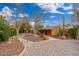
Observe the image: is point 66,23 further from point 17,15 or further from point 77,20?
point 17,15

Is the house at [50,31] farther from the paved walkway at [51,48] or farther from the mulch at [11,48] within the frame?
the mulch at [11,48]

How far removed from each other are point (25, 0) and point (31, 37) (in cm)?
34

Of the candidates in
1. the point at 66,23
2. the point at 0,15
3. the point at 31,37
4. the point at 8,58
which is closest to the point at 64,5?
the point at 66,23

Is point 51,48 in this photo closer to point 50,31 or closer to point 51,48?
point 51,48

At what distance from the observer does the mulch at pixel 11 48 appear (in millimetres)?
1500

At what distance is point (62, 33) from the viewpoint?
153cm

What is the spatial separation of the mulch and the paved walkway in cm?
5

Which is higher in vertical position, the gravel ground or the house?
the house

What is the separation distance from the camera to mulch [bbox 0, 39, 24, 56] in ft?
4.92

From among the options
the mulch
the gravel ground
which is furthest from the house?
the mulch

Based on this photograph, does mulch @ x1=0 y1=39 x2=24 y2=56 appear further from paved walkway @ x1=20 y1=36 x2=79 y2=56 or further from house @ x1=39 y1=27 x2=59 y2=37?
house @ x1=39 y1=27 x2=59 y2=37

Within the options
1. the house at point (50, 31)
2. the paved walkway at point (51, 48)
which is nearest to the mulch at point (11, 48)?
the paved walkway at point (51, 48)

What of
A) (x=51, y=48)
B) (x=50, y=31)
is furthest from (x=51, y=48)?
(x=50, y=31)

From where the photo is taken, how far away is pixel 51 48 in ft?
4.97
